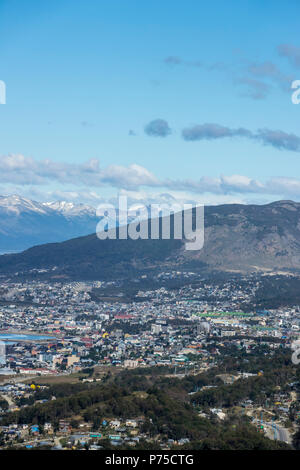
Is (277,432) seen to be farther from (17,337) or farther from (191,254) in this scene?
(191,254)

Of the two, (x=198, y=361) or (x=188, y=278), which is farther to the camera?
(x=188, y=278)

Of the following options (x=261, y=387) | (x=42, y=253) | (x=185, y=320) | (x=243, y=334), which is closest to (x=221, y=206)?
(x=42, y=253)

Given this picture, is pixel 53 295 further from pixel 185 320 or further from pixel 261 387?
pixel 261 387

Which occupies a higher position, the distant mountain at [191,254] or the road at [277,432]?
the distant mountain at [191,254]

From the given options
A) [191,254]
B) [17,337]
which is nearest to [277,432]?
[17,337]

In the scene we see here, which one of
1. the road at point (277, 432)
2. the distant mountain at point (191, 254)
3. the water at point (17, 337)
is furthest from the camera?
the distant mountain at point (191, 254)

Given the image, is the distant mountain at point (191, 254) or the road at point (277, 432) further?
the distant mountain at point (191, 254)

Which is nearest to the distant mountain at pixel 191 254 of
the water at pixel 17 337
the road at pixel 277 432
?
the water at pixel 17 337

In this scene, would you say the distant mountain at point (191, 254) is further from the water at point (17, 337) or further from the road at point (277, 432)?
the road at point (277, 432)

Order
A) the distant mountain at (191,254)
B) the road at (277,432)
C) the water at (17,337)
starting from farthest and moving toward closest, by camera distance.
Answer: the distant mountain at (191,254), the water at (17,337), the road at (277,432)
